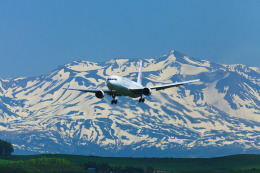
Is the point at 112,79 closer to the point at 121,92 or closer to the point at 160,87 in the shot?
the point at 121,92

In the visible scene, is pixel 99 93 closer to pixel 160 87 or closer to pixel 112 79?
pixel 112 79

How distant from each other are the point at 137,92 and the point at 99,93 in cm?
1191

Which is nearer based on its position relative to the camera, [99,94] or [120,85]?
[120,85]

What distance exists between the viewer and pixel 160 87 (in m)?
186

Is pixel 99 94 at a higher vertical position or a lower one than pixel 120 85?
lower

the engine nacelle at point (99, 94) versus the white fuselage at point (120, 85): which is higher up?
the white fuselage at point (120, 85)

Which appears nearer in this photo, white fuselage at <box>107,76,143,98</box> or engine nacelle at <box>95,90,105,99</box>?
white fuselage at <box>107,76,143,98</box>

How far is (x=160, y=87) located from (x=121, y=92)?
18.5m

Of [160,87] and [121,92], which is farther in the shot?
[160,87]

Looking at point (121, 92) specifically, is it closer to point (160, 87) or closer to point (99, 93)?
point (99, 93)

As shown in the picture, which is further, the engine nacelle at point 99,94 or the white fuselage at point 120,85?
the engine nacelle at point 99,94

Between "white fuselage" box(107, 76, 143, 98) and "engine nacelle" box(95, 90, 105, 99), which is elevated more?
"white fuselage" box(107, 76, 143, 98)

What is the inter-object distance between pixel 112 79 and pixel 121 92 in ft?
20.5

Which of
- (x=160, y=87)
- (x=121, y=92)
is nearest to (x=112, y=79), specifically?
(x=121, y=92)
